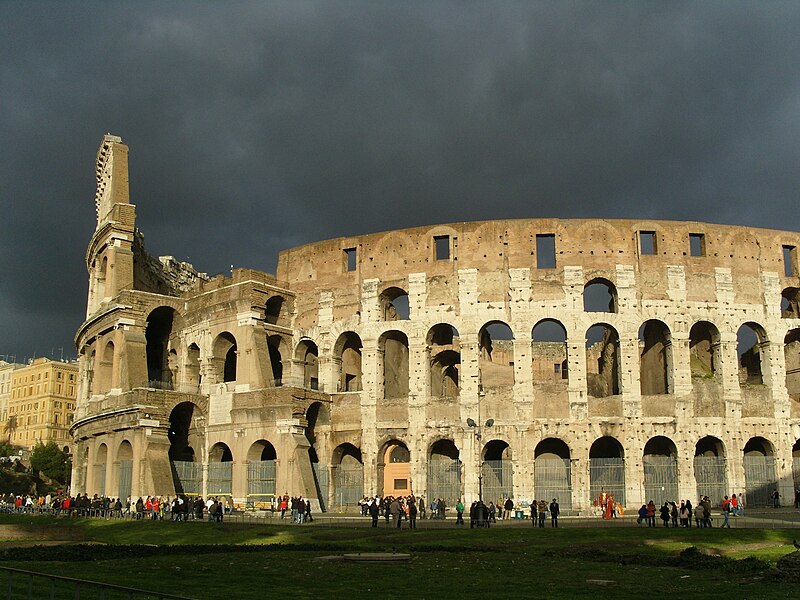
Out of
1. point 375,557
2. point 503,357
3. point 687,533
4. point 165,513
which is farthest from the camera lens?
point 503,357

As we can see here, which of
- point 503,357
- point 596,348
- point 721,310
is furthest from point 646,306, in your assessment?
point 503,357

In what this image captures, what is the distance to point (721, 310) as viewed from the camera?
127ft

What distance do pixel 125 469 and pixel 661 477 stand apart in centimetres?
2454

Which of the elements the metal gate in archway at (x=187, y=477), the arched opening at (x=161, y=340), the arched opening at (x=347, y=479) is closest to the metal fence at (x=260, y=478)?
the arched opening at (x=347, y=479)

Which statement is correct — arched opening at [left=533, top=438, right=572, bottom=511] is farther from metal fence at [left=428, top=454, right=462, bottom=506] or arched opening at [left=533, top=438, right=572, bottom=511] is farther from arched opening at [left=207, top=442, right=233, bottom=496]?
arched opening at [left=207, top=442, right=233, bottom=496]

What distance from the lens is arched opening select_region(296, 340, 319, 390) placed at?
4325 cm

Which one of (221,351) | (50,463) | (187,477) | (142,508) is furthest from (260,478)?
(50,463)

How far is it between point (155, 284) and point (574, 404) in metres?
27.0

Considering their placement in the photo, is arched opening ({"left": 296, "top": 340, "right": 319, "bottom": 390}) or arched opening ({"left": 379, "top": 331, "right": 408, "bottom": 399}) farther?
arched opening ({"left": 296, "top": 340, "right": 319, "bottom": 390})

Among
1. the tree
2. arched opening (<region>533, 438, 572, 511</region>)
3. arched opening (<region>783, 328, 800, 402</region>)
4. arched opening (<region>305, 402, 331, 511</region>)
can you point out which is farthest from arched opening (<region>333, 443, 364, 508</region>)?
the tree

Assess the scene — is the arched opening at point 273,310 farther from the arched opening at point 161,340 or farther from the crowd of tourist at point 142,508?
the crowd of tourist at point 142,508

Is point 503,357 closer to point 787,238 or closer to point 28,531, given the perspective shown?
point 787,238

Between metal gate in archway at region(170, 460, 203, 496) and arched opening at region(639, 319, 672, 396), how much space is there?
2118 cm

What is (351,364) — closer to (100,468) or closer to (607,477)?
(100,468)
